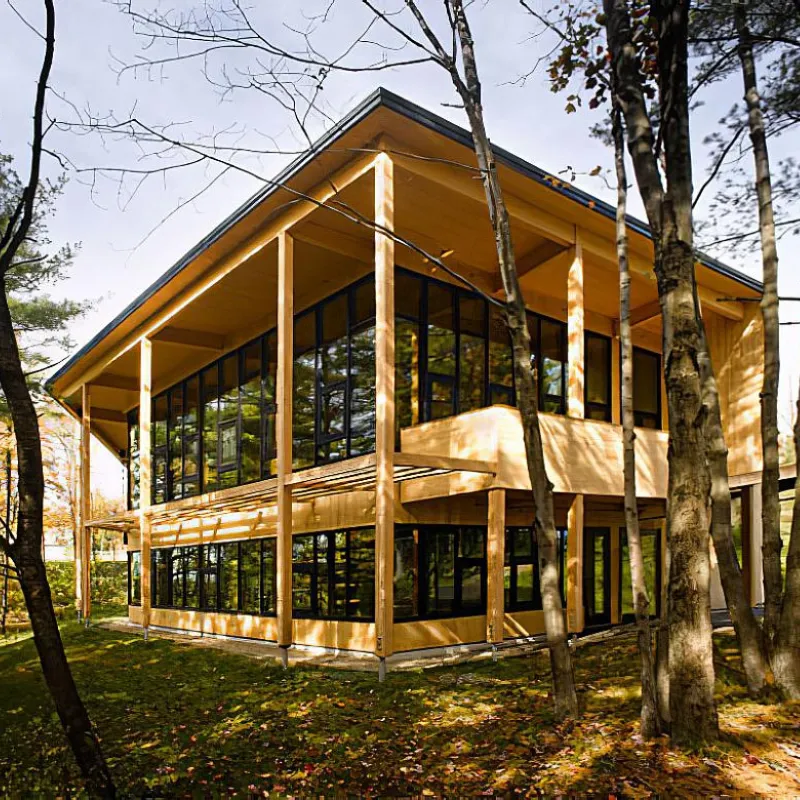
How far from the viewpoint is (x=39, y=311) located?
78.0 feet

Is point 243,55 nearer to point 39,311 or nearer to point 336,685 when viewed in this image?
point 336,685

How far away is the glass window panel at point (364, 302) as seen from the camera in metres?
13.7

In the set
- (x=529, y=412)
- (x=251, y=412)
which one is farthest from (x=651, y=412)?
(x=529, y=412)

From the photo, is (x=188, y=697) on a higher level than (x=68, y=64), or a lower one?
lower

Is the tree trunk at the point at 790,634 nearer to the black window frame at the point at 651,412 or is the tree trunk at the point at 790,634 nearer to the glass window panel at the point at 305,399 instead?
the glass window panel at the point at 305,399

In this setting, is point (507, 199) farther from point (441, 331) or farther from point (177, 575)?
point (177, 575)

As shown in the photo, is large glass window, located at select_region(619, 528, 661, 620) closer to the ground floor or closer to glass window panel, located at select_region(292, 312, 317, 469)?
the ground floor

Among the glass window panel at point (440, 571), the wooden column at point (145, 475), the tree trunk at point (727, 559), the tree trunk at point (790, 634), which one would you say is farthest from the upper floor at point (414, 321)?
the tree trunk at point (790, 634)

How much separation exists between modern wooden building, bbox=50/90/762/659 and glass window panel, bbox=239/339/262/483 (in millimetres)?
71

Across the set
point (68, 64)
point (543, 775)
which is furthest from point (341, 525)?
point (68, 64)

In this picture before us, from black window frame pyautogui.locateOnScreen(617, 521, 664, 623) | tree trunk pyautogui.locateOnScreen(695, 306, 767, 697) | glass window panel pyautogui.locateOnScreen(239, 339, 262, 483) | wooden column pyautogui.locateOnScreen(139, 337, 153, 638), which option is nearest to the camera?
tree trunk pyautogui.locateOnScreen(695, 306, 767, 697)

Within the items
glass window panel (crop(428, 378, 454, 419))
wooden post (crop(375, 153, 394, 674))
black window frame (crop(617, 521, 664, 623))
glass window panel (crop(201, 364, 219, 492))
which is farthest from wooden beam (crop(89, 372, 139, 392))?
black window frame (crop(617, 521, 664, 623))

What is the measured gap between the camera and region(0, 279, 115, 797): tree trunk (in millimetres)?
5793

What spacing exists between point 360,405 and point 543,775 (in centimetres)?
847
